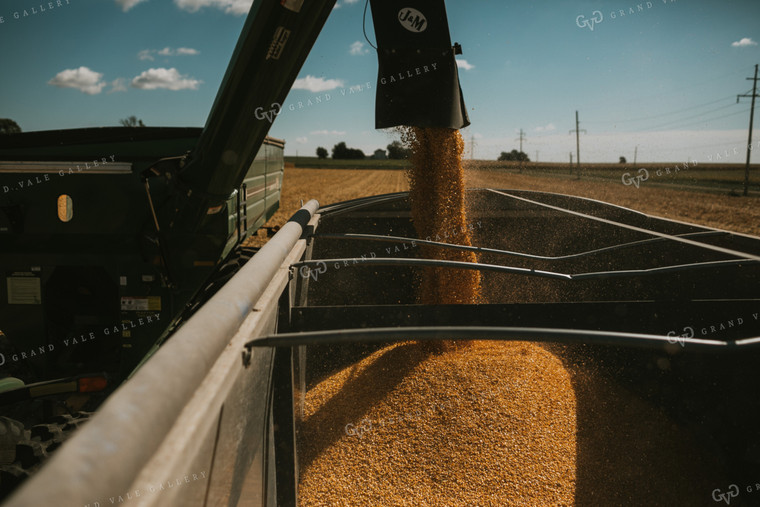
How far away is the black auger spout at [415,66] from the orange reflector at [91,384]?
1.94m

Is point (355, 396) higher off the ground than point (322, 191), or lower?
lower

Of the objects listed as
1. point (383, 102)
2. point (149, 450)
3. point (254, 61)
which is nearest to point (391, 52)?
point (383, 102)

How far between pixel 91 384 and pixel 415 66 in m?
2.27

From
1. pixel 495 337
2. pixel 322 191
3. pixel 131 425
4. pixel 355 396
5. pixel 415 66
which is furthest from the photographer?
pixel 322 191

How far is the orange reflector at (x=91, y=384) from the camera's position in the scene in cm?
212

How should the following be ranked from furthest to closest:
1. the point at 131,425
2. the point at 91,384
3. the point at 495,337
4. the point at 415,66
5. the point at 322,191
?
1. the point at 322,191
2. the point at 415,66
3. the point at 91,384
4. the point at 495,337
5. the point at 131,425

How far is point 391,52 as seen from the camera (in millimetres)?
2764

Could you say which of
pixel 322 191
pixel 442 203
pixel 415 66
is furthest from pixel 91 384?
pixel 322 191

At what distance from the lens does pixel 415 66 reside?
2.78 meters

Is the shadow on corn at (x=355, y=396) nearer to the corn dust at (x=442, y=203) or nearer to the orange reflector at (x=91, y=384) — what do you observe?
the corn dust at (x=442, y=203)

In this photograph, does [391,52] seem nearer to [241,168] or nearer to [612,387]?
[241,168]

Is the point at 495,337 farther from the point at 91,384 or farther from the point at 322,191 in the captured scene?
the point at 322,191

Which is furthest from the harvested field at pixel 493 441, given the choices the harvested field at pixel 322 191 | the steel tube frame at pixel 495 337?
the harvested field at pixel 322 191

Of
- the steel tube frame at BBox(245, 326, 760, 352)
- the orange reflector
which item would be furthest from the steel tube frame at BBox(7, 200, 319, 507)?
the orange reflector
